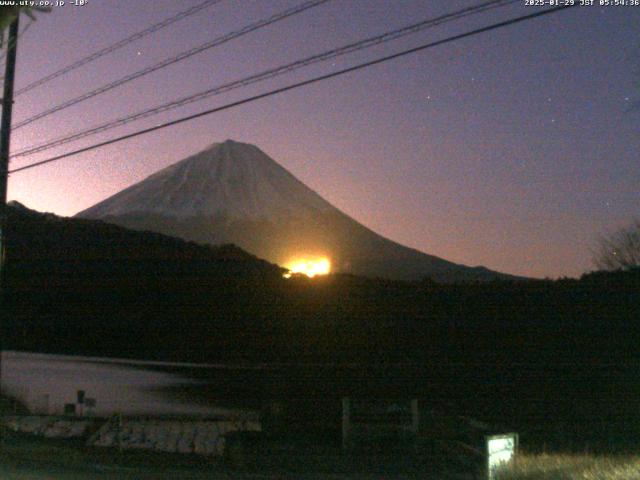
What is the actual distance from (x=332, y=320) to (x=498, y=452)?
64.5ft

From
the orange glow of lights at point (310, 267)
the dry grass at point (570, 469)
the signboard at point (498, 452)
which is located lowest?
the dry grass at point (570, 469)

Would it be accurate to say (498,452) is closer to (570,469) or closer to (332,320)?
(570,469)

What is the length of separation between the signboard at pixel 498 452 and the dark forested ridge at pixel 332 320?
1063 cm

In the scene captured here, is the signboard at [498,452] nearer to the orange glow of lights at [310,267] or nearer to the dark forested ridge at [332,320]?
the dark forested ridge at [332,320]

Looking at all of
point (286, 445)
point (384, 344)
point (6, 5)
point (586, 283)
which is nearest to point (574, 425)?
point (586, 283)

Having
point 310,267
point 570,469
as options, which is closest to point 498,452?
point 570,469

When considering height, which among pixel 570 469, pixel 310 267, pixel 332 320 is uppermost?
pixel 310 267

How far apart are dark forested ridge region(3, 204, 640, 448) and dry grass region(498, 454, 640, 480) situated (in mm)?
10318

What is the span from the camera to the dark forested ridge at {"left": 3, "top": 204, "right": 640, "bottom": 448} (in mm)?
22875

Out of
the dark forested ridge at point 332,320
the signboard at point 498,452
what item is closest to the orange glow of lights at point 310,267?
the dark forested ridge at point 332,320

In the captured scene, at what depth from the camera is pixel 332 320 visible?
93.7 feet

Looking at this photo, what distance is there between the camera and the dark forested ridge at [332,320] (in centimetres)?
2288

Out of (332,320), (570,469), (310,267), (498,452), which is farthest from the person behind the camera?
(310,267)

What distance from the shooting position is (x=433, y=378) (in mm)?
25172
